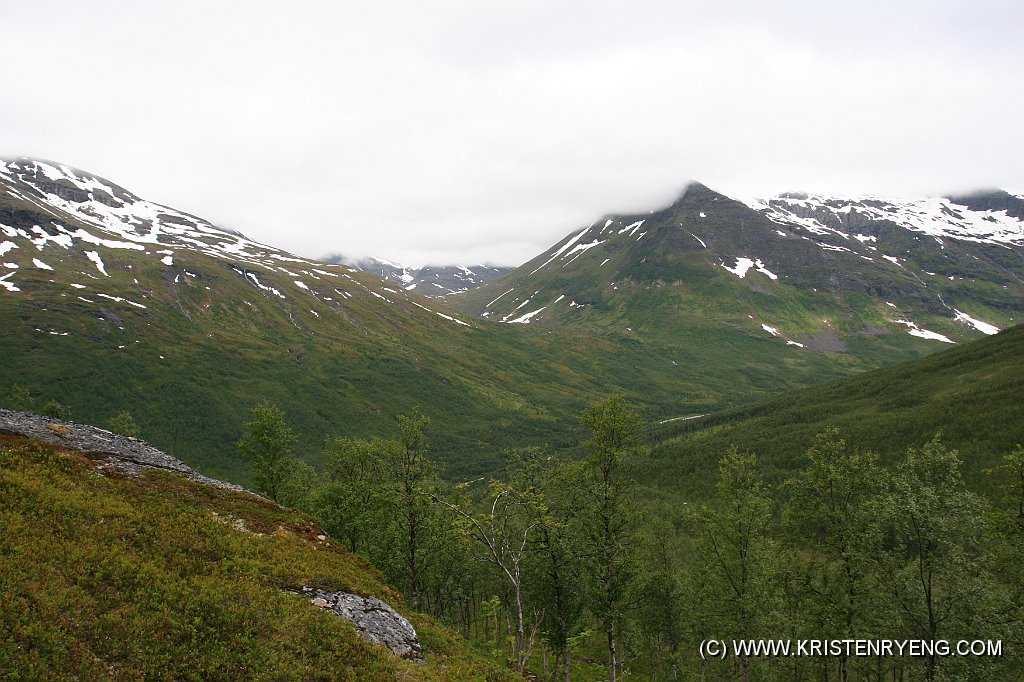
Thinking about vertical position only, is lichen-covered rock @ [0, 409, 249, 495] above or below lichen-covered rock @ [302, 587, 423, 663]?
above

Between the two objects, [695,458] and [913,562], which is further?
[695,458]

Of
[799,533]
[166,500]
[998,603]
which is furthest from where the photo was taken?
[799,533]

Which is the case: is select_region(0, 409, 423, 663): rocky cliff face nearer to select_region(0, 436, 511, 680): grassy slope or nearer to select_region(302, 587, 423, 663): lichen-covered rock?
select_region(302, 587, 423, 663): lichen-covered rock

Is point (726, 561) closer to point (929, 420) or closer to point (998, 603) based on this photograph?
point (998, 603)

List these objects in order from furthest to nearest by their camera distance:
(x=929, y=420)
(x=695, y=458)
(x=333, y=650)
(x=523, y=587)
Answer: (x=695, y=458) < (x=929, y=420) < (x=523, y=587) < (x=333, y=650)

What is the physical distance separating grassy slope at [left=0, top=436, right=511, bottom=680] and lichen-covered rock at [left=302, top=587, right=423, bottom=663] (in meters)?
0.78

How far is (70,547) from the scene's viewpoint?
19.3 meters

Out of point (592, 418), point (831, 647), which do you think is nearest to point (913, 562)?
point (831, 647)

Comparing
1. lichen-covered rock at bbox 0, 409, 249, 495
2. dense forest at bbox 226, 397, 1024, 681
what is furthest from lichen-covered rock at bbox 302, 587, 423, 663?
lichen-covered rock at bbox 0, 409, 249, 495

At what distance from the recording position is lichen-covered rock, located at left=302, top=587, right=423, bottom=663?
22.7m

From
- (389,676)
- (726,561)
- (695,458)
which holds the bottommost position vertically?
(695,458)

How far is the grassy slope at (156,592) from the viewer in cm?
1586

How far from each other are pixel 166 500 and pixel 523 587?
23021 mm

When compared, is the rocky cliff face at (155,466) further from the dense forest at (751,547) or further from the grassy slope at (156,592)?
the dense forest at (751,547)
